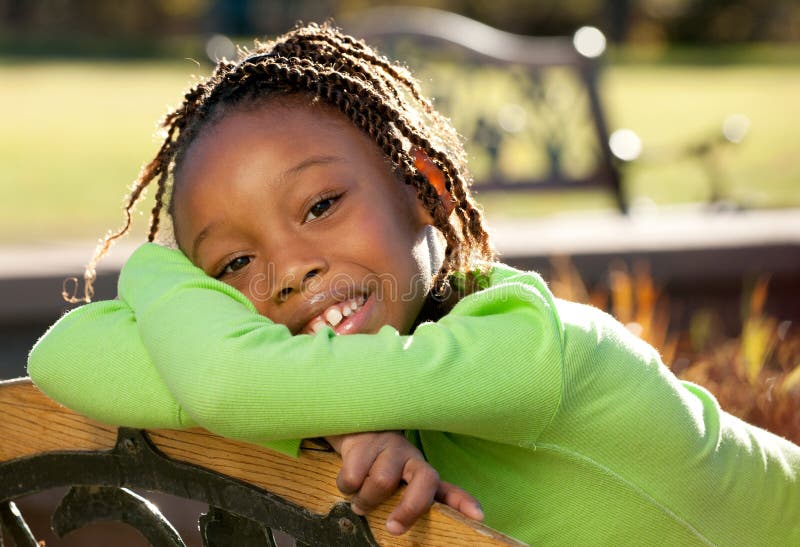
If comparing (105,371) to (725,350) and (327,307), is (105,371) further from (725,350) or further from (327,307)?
(725,350)

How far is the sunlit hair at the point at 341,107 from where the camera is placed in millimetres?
1973

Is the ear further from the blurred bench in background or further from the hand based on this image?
the blurred bench in background

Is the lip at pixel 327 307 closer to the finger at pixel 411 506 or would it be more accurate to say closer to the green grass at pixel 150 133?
the finger at pixel 411 506

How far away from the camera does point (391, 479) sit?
1376 mm

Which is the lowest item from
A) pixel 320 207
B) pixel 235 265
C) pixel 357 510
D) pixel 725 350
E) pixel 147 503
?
pixel 725 350

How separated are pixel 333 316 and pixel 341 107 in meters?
0.37

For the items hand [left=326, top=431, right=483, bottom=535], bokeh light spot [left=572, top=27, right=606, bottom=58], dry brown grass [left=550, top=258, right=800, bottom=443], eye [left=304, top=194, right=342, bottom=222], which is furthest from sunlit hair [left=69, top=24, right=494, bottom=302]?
bokeh light spot [left=572, top=27, right=606, bottom=58]

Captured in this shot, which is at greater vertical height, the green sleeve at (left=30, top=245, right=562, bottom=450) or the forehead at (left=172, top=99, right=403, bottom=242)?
the forehead at (left=172, top=99, right=403, bottom=242)

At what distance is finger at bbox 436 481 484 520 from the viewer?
1374 mm

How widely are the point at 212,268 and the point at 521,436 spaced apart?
0.63 meters

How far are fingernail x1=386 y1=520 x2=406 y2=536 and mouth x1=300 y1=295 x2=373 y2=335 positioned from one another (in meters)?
0.52

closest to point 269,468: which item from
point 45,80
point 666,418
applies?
point 666,418

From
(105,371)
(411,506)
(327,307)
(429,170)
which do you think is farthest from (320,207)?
(411,506)

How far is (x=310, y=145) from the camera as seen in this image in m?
1.88
